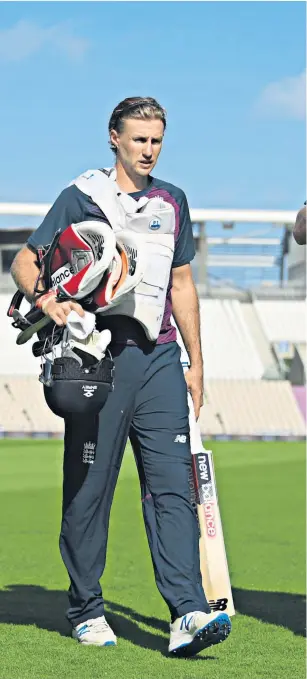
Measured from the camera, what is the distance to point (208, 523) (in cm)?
561

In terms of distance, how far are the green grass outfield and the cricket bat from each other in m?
0.24

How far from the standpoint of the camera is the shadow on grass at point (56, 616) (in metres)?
5.45

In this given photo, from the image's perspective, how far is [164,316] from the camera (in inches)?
209

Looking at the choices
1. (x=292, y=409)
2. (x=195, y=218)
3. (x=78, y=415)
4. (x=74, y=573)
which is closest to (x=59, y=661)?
(x=74, y=573)

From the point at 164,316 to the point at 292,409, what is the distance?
3115 cm

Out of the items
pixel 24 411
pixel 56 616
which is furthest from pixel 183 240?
pixel 24 411

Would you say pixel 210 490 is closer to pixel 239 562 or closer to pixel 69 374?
pixel 69 374

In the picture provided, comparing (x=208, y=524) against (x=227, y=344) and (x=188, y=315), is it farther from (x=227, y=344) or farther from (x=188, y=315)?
(x=227, y=344)

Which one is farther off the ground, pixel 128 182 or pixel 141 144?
pixel 141 144

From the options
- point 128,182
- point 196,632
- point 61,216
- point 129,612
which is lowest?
point 129,612

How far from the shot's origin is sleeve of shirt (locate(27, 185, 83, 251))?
5223mm

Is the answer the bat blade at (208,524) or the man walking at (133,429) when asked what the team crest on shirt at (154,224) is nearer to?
the man walking at (133,429)

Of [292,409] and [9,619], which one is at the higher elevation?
[9,619]

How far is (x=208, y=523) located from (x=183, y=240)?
125cm
